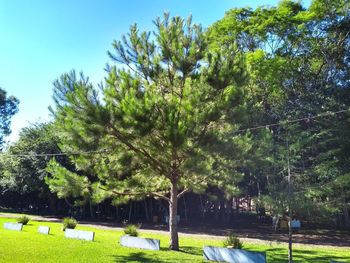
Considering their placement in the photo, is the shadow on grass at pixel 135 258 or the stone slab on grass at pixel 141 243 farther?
the stone slab on grass at pixel 141 243

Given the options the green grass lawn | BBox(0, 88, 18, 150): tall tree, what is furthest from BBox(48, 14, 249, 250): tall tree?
BBox(0, 88, 18, 150): tall tree

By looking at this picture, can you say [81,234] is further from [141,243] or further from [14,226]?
[14,226]

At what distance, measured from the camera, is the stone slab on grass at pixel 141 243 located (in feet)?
44.6

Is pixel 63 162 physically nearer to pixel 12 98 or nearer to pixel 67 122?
pixel 67 122

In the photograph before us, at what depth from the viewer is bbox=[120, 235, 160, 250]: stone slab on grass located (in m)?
13.6

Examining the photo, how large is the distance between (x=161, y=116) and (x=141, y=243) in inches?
198

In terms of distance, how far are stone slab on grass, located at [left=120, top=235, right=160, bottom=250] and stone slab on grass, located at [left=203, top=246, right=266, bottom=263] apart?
2.22 m

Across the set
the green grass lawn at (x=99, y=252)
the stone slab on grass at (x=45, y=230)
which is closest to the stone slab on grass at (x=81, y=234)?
the green grass lawn at (x=99, y=252)

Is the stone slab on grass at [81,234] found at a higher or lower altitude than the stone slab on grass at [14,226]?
lower

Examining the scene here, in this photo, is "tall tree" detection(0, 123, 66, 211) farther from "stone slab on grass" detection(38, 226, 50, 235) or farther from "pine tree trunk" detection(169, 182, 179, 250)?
"pine tree trunk" detection(169, 182, 179, 250)

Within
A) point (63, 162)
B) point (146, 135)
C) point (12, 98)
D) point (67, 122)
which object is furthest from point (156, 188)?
point (12, 98)

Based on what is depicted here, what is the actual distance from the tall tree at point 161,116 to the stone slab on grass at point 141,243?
673 millimetres

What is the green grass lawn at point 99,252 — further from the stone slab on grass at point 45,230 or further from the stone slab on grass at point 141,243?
the stone slab on grass at point 45,230

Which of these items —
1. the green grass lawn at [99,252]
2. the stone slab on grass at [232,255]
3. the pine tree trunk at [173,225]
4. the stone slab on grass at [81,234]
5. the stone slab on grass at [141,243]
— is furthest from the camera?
the stone slab on grass at [81,234]
